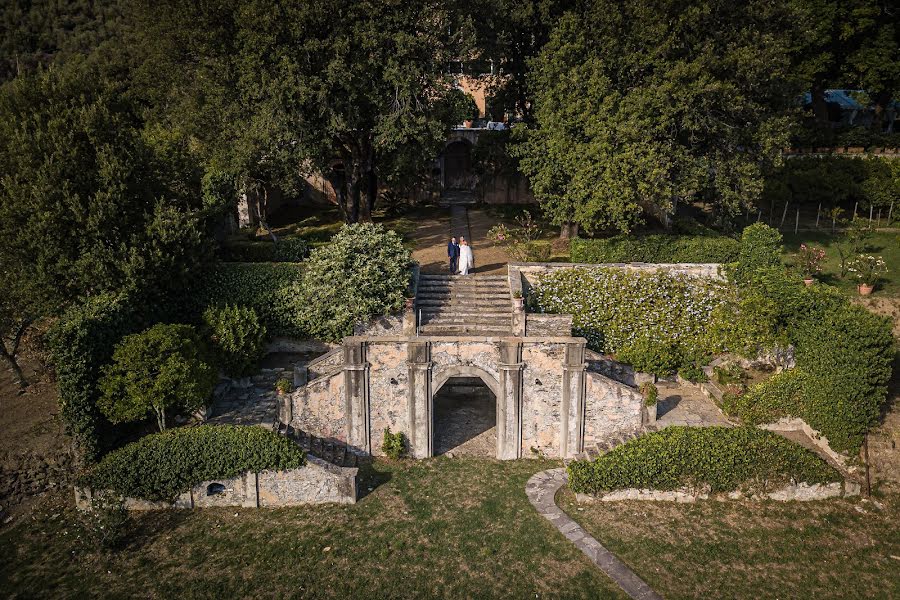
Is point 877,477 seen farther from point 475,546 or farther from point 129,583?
point 129,583

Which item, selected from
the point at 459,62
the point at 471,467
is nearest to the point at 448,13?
the point at 459,62

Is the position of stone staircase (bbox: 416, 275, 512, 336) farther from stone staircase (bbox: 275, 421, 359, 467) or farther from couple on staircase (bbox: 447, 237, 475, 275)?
stone staircase (bbox: 275, 421, 359, 467)

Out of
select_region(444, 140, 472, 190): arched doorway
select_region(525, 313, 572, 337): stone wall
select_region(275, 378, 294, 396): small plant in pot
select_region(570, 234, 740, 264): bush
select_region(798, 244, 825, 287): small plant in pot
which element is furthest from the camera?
select_region(444, 140, 472, 190): arched doorway

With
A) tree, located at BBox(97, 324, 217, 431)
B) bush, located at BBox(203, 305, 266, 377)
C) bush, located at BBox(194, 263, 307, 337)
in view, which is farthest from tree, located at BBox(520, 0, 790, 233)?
tree, located at BBox(97, 324, 217, 431)

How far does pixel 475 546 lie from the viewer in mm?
19500

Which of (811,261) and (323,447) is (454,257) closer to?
(323,447)

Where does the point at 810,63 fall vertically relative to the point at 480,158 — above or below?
above

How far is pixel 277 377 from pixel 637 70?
1968cm

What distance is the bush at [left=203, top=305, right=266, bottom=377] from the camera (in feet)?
83.3

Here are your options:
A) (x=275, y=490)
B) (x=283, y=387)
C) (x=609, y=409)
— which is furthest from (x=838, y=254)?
(x=275, y=490)

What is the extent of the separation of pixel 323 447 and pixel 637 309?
13.3 metres

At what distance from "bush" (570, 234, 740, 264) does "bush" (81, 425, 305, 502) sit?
15.0 metres

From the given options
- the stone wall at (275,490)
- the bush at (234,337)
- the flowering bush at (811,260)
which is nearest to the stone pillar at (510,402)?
the stone wall at (275,490)

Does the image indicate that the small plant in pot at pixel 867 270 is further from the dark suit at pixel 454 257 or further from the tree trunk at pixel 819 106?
the tree trunk at pixel 819 106
